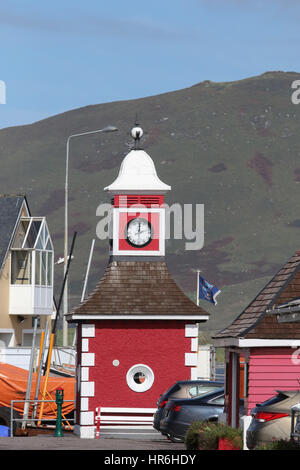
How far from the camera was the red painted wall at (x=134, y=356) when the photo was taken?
126ft

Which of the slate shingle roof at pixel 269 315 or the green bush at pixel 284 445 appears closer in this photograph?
the green bush at pixel 284 445

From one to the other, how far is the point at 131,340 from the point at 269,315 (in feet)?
31.9

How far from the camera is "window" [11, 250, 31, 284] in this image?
64812 millimetres

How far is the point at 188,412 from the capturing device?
31.5 metres

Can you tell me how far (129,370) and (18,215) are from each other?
1082 inches

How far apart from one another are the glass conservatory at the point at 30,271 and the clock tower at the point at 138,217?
962 inches

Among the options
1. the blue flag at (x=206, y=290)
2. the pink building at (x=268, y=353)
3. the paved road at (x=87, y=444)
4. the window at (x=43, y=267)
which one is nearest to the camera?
the pink building at (x=268, y=353)

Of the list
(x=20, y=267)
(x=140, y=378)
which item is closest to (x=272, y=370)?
(x=140, y=378)

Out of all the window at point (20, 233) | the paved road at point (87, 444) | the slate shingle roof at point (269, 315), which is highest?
the window at point (20, 233)

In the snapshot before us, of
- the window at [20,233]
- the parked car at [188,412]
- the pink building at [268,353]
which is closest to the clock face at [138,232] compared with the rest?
the parked car at [188,412]

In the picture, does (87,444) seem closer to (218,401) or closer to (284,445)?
(218,401)

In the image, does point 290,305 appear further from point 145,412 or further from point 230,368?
point 145,412

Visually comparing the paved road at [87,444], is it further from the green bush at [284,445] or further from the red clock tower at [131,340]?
the green bush at [284,445]

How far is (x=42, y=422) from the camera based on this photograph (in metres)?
42.5
